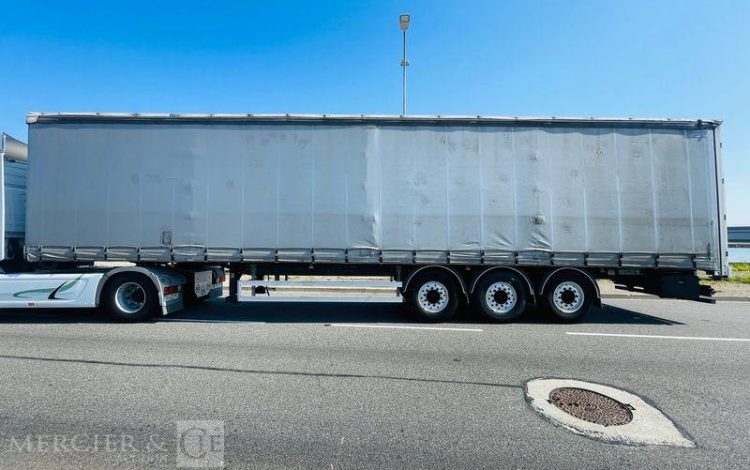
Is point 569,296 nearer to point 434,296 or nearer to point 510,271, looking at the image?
point 510,271

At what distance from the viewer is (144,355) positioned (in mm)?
5301

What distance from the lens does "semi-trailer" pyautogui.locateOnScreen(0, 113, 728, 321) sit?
7.55 meters

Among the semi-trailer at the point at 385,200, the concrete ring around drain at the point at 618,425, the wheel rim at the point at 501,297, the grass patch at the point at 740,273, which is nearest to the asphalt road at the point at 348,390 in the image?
the concrete ring around drain at the point at 618,425

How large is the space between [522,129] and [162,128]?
7.38 m

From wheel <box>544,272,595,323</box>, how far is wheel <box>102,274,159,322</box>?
7962 millimetres

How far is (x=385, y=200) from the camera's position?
766 cm

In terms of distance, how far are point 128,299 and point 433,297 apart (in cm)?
620

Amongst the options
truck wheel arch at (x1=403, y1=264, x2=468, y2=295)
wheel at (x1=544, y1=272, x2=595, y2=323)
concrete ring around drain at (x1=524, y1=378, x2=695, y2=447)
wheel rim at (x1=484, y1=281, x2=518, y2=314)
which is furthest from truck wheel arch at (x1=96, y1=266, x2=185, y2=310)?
wheel at (x1=544, y1=272, x2=595, y2=323)

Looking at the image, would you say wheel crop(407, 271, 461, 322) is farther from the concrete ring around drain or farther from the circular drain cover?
the circular drain cover

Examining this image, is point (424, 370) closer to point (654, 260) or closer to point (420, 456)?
point (420, 456)

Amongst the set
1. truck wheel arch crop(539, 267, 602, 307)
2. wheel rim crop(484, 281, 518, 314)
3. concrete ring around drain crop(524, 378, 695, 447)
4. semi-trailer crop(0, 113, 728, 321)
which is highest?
semi-trailer crop(0, 113, 728, 321)

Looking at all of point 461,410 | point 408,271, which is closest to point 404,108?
point 408,271

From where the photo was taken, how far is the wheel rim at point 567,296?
762 centimetres

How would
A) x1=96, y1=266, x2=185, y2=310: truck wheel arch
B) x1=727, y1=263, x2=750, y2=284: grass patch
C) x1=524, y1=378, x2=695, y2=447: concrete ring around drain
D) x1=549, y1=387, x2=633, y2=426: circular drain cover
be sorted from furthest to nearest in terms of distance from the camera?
x1=727, y1=263, x2=750, y2=284: grass patch, x1=96, y1=266, x2=185, y2=310: truck wheel arch, x1=549, y1=387, x2=633, y2=426: circular drain cover, x1=524, y1=378, x2=695, y2=447: concrete ring around drain
